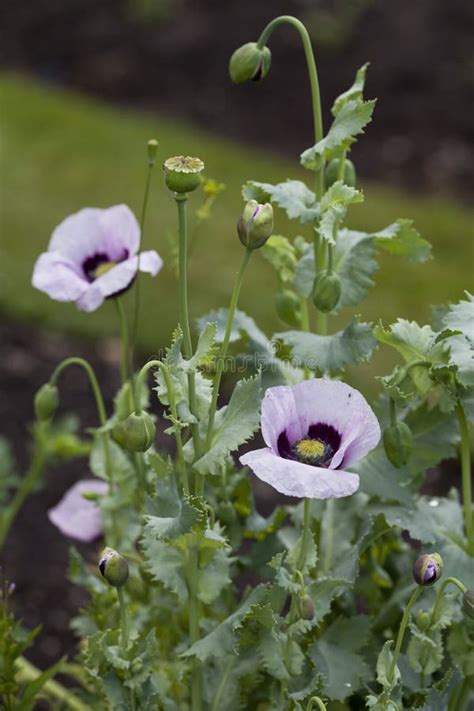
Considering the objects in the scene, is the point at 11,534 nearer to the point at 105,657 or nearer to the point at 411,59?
the point at 105,657

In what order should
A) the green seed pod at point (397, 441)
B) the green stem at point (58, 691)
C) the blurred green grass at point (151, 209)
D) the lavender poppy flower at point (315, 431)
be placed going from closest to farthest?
the lavender poppy flower at point (315, 431) → the green seed pod at point (397, 441) → the green stem at point (58, 691) → the blurred green grass at point (151, 209)

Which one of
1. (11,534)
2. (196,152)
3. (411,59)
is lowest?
(11,534)

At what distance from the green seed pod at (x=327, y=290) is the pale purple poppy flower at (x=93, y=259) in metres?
0.20

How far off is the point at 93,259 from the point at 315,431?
0.49 meters

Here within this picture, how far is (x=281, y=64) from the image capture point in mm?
4945

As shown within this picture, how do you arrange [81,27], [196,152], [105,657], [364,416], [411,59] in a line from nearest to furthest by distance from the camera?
[364,416] → [105,657] → [196,152] → [411,59] → [81,27]

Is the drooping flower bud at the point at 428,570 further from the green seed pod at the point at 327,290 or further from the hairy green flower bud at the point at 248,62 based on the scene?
the hairy green flower bud at the point at 248,62

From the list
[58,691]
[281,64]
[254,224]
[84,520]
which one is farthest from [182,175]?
[281,64]

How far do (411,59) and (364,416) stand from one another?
3760 mm

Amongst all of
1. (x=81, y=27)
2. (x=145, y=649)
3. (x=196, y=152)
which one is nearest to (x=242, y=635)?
(x=145, y=649)

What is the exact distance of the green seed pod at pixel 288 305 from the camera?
1.66 meters

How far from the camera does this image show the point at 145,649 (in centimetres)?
151

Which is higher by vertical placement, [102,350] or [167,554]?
[167,554]

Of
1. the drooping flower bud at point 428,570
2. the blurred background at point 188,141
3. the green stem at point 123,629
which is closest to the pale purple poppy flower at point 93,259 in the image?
the green stem at point 123,629
